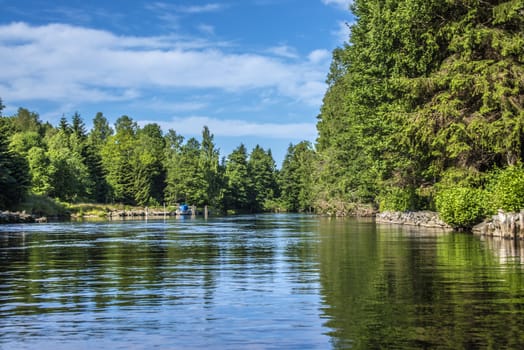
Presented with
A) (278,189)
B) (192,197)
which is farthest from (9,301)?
(278,189)

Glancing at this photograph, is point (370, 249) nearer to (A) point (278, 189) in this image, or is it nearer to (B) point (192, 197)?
(B) point (192, 197)

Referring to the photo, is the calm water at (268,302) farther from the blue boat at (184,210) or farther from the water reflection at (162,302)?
the blue boat at (184,210)

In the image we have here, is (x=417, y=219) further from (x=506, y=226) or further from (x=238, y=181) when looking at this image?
(x=238, y=181)

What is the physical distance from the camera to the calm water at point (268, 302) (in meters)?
8.73

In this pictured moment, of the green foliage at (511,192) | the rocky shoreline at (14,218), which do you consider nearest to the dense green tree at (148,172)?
the rocky shoreline at (14,218)

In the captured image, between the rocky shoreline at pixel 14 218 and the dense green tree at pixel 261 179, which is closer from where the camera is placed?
the rocky shoreline at pixel 14 218

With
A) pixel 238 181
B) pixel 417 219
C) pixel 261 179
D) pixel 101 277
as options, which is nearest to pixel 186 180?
pixel 238 181

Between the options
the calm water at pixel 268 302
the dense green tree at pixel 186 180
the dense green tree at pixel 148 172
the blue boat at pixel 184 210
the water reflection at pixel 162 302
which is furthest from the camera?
the dense green tree at pixel 186 180

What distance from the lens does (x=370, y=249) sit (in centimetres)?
2472

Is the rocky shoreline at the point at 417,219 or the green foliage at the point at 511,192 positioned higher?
the green foliage at the point at 511,192

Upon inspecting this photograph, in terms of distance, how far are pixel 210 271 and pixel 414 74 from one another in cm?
3150

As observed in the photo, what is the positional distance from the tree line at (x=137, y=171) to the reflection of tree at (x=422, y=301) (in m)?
69.8

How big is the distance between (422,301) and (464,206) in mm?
26387

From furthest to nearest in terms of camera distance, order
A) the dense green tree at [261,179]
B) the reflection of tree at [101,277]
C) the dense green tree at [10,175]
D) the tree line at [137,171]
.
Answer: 1. the dense green tree at [261,179]
2. the tree line at [137,171]
3. the dense green tree at [10,175]
4. the reflection of tree at [101,277]
